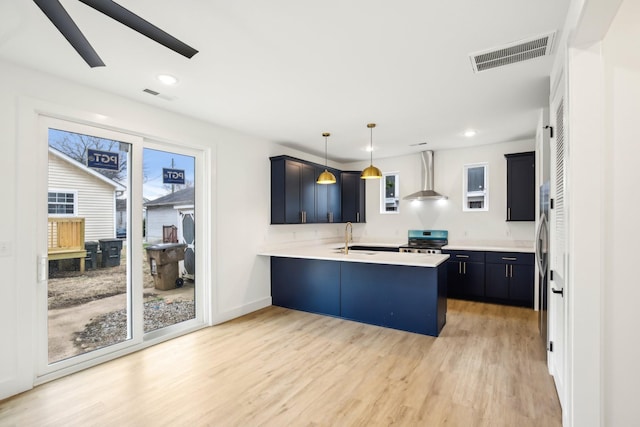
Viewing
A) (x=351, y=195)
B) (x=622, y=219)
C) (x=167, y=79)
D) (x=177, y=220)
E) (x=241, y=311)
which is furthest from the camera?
(x=351, y=195)

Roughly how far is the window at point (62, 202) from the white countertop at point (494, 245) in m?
5.28

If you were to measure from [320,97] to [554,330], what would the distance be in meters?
3.15

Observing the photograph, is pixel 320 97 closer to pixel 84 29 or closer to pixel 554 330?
pixel 84 29

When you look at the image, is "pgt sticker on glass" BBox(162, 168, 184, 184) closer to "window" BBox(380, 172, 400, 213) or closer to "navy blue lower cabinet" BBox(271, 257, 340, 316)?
"navy blue lower cabinet" BBox(271, 257, 340, 316)

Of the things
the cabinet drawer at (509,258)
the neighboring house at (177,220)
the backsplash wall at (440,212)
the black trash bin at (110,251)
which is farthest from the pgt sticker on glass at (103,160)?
the cabinet drawer at (509,258)

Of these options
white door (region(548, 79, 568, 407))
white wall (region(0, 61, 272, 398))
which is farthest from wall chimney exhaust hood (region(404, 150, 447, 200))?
white wall (region(0, 61, 272, 398))

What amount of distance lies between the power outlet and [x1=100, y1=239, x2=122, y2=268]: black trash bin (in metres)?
0.71

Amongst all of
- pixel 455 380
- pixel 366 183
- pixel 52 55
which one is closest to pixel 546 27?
pixel 455 380

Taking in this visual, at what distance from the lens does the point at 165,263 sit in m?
3.79

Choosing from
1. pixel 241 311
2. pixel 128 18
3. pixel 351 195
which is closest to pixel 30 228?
pixel 128 18

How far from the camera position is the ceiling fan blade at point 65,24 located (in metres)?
1.23

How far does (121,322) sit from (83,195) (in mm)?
1404

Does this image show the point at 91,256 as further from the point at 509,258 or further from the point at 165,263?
the point at 509,258

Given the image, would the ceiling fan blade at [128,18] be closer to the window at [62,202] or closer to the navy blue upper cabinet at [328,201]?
the window at [62,202]
